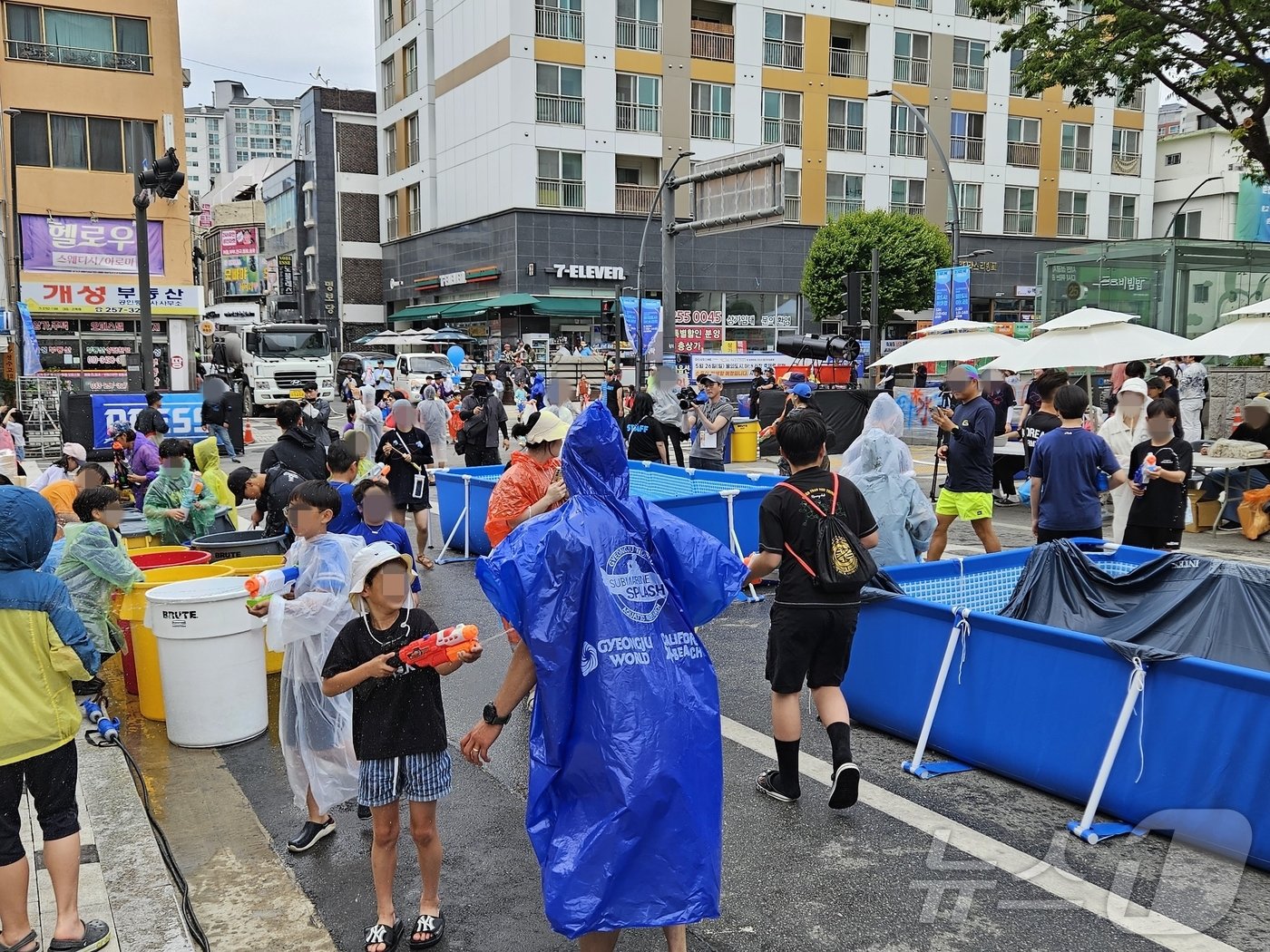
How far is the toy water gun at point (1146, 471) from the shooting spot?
23.0ft

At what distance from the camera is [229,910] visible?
155 inches

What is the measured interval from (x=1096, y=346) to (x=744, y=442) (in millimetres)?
9007

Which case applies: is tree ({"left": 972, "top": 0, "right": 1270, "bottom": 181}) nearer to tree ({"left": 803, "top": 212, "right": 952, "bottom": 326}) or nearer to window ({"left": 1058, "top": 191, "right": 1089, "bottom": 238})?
tree ({"left": 803, "top": 212, "right": 952, "bottom": 326})

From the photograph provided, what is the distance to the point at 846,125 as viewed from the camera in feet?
149

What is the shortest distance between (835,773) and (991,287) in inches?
1905

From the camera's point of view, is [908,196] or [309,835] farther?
[908,196]

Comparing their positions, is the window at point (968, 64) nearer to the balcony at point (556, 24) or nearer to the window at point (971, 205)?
the window at point (971, 205)

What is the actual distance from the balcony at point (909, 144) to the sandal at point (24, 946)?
47.8 m

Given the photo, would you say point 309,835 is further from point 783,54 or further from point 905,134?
point 905,134

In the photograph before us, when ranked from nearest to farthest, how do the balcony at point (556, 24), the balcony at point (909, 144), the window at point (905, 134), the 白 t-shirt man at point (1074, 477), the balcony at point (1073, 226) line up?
the 白 t-shirt man at point (1074, 477) < the balcony at point (556, 24) < the window at point (905, 134) < the balcony at point (909, 144) < the balcony at point (1073, 226)

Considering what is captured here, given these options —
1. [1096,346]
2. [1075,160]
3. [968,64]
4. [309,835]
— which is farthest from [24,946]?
[1075,160]

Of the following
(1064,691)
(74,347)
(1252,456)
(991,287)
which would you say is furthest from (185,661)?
(991,287)

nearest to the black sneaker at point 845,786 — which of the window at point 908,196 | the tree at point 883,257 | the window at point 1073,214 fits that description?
the tree at point 883,257

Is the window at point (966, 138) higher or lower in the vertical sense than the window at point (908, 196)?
higher
